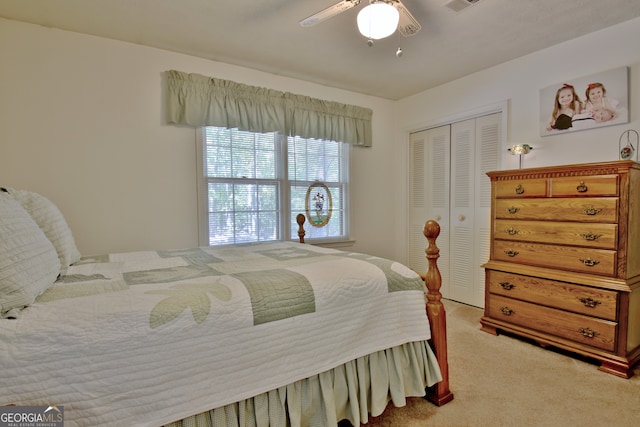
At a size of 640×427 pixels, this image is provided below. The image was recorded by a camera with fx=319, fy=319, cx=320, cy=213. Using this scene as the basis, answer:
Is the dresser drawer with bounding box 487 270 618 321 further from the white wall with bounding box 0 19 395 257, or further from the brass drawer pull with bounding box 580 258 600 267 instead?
the white wall with bounding box 0 19 395 257

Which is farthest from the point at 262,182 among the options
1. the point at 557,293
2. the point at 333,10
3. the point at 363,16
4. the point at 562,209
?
the point at 557,293

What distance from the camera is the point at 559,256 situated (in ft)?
7.55

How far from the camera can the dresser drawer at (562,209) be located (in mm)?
2064

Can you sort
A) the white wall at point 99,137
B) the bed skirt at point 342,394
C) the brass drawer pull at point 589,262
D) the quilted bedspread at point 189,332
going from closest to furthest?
the quilted bedspread at point 189,332, the bed skirt at point 342,394, the brass drawer pull at point 589,262, the white wall at point 99,137

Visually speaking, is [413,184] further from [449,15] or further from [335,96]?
[449,15]

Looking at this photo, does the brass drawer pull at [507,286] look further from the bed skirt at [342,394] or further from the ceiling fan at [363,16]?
the ceiling fan at [363,16]

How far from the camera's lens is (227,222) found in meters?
3.04

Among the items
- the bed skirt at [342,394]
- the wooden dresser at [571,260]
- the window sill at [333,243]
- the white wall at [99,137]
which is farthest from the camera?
the window sill at [333,243]

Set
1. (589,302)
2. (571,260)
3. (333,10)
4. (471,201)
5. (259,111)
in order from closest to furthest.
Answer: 1. (333,10)
2. (589,302)
3. (571,260)
4. (259,111)
5. (471,201)

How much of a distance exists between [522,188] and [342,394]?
2.10 meters

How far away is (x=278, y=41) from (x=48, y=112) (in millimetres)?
1810

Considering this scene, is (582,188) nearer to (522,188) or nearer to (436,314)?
(522,188)

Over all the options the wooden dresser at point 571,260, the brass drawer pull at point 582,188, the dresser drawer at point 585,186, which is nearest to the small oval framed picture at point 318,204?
the wooden dresser at point 571,260

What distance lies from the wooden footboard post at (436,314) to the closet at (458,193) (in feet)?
5.91
